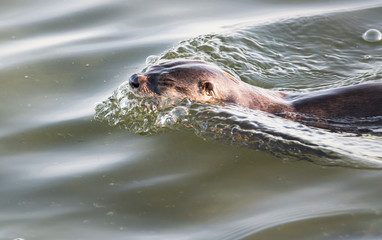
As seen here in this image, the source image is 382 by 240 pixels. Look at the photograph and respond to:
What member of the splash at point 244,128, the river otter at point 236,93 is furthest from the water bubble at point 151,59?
the river otter at point 236,93

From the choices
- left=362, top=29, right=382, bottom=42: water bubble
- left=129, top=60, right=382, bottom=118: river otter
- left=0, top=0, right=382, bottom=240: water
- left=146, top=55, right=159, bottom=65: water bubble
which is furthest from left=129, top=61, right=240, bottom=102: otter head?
left=362, top=29, right=382, bottom=42: water bubble

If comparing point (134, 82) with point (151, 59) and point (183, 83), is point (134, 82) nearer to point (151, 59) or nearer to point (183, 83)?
point (183, 83)

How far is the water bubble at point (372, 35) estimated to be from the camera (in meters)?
6.96

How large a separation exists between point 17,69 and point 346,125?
3.34 meters

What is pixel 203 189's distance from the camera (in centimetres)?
399

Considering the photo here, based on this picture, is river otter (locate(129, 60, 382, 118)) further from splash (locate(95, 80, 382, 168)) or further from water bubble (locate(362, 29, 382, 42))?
water bubble (locate(362, 29, 382, 42))

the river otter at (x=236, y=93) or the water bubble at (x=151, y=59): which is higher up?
the water bubble at (x=151, y=59)

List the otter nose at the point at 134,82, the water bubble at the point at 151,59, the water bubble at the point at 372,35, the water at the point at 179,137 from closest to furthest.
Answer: the water at the point at 179,137 < the otter nose at the point at 134,82 < the water bubble at the point at 151,59 < the water bubble at the point at 372,35

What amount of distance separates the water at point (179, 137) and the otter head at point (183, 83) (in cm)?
12

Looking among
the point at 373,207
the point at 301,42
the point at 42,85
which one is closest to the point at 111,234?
the point at 373,207

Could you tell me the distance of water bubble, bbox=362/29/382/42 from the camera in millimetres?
6959

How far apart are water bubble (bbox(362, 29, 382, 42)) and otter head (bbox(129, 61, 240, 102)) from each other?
9.10ft

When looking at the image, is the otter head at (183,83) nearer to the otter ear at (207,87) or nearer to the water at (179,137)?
the otter ear at (207,87)

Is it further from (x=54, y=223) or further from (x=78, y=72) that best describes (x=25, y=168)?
(x=78, y=72)
